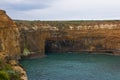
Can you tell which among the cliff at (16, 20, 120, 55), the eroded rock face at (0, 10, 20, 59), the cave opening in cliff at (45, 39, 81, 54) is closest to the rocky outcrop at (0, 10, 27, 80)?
the eroded rock face at (0, 10, 20, 59)

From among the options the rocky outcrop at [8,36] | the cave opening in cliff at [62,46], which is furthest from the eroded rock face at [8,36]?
the cave opening in cliff at [62,46]

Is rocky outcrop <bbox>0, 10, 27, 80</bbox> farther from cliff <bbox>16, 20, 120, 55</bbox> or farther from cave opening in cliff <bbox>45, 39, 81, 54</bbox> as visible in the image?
cave opening in cliff <bbox>45, 39, 81, 54</bbox>

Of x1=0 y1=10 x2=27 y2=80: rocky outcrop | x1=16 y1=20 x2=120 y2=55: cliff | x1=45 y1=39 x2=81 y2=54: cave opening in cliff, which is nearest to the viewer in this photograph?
x1=0 y1=10 x2=27 y2=80: rocky outcrop

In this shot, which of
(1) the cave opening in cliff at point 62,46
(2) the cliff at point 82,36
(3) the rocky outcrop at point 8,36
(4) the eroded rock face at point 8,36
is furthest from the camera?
(1) the cave opening in cliff at point 62,46

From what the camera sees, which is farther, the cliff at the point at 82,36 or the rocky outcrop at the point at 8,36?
the cliff at the point at 82,36

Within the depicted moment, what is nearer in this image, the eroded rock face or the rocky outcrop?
the rocky outcrop

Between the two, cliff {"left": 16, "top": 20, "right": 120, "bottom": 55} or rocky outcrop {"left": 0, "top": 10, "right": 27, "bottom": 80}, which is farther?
cliff {"left": 16, "top": 20, "right": 120, "bottom": 55}

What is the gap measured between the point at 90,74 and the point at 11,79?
2970 cm

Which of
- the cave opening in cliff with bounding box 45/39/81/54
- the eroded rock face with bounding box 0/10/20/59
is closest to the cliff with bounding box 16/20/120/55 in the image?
the cave opening in cliff with bounding box 45/39/81/54

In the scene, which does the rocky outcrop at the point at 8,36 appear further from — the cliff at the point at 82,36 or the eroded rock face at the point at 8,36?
the cliff at the point at 82,36

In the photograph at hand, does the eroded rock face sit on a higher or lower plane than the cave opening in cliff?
higher

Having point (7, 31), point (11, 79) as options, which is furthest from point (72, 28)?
point (11, 79)

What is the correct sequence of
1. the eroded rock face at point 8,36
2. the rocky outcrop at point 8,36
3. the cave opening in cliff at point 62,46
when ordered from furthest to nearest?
1. the cave opening in cliff at point 62,46
2. the eroded rock face at point 8,36
3. the rocky outcrop at point 8,36

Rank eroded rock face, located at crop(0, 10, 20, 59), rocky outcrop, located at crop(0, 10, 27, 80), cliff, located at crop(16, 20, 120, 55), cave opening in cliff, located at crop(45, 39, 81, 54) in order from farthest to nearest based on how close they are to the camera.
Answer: cave opening in cliff, located at crop(45, 39, 81, 54), cliff, located at crop(16, 20, 120, 55), eroded rock face, located at crop(0, 10, 20, 59), rocky outcrop, located at crop(0, 10, 27, 80)
